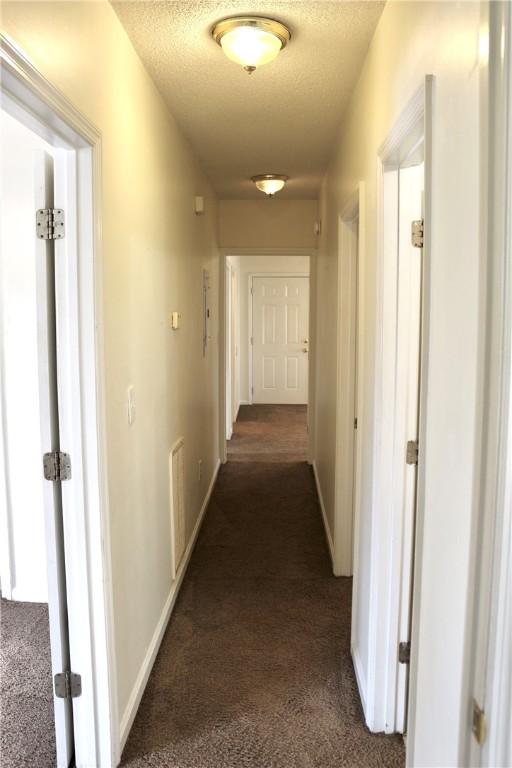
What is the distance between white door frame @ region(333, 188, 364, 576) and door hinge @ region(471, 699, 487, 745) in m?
2.20

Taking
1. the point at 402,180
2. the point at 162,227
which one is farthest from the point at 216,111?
the point at 402,180

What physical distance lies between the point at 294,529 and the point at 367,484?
1.94 metres

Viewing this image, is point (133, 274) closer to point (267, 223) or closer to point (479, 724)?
point (479, 724)

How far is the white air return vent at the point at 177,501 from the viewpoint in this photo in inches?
111

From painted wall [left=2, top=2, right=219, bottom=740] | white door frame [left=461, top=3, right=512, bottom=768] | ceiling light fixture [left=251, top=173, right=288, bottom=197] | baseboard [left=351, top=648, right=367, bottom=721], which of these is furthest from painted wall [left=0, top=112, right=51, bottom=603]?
white door frame [left=461, top=3, right=512, bottom=768]

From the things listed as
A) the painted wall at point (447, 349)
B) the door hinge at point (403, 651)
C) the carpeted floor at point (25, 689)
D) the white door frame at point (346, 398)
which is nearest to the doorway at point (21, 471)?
the carpeted floor at point (25, 689)

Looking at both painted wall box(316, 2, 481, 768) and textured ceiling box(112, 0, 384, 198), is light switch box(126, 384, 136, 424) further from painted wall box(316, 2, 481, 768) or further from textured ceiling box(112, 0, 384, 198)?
textured ceiling box(112, 0, 384, 198)

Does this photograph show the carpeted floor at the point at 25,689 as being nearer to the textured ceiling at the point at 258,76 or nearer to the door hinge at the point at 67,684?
the door hinge at the point at 67,684

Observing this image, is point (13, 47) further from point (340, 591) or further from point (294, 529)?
point (294, 529)

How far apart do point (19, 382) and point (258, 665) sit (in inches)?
68.4

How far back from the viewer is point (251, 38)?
1.91 m

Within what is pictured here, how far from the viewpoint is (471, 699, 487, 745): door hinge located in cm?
78

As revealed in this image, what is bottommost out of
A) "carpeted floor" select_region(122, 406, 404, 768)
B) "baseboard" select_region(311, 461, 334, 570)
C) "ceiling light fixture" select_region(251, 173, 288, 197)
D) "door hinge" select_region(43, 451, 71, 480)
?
"carpeted floor" select_region(122, 406, 404, 768)

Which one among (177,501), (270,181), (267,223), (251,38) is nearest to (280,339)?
(267,223)
